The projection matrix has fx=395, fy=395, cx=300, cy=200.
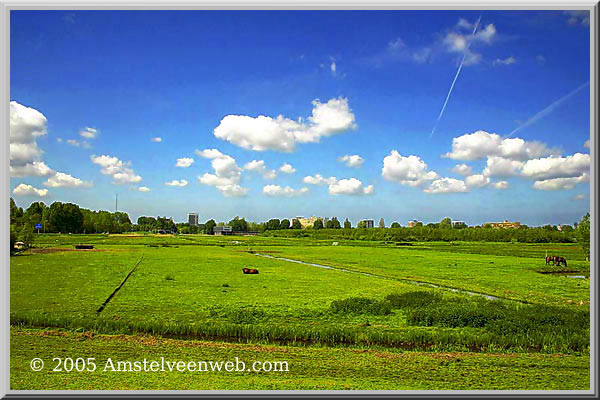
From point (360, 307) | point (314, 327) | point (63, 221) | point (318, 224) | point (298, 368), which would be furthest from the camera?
point (318, 224)

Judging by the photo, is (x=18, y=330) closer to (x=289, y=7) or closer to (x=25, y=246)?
(x=289, y=7)

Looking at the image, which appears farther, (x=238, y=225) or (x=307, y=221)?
(x=238, y=225)

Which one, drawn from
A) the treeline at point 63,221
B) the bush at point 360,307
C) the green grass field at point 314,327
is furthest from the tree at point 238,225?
the bush at point 360,307

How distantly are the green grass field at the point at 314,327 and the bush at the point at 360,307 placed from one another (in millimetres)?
30

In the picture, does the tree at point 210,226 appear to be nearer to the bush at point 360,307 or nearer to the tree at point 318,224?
the tree at point 318,224

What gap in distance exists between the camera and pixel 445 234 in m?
34.6

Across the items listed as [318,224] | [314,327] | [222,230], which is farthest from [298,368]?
[222,230]

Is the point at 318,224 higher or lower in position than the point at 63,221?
lower

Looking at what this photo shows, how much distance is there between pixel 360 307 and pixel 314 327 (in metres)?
2.48

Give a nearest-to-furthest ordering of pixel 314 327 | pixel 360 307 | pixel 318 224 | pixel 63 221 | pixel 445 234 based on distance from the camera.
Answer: pixel 314 327, pixel 360 307, pixel 63 221, pixel 445 234, pixel 318 224

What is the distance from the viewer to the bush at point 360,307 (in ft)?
34.0

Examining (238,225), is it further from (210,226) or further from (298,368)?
(298,368)

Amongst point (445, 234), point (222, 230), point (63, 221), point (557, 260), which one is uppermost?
point (63, 221)

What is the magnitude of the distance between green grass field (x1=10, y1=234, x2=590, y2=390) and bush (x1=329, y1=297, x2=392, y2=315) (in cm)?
3
